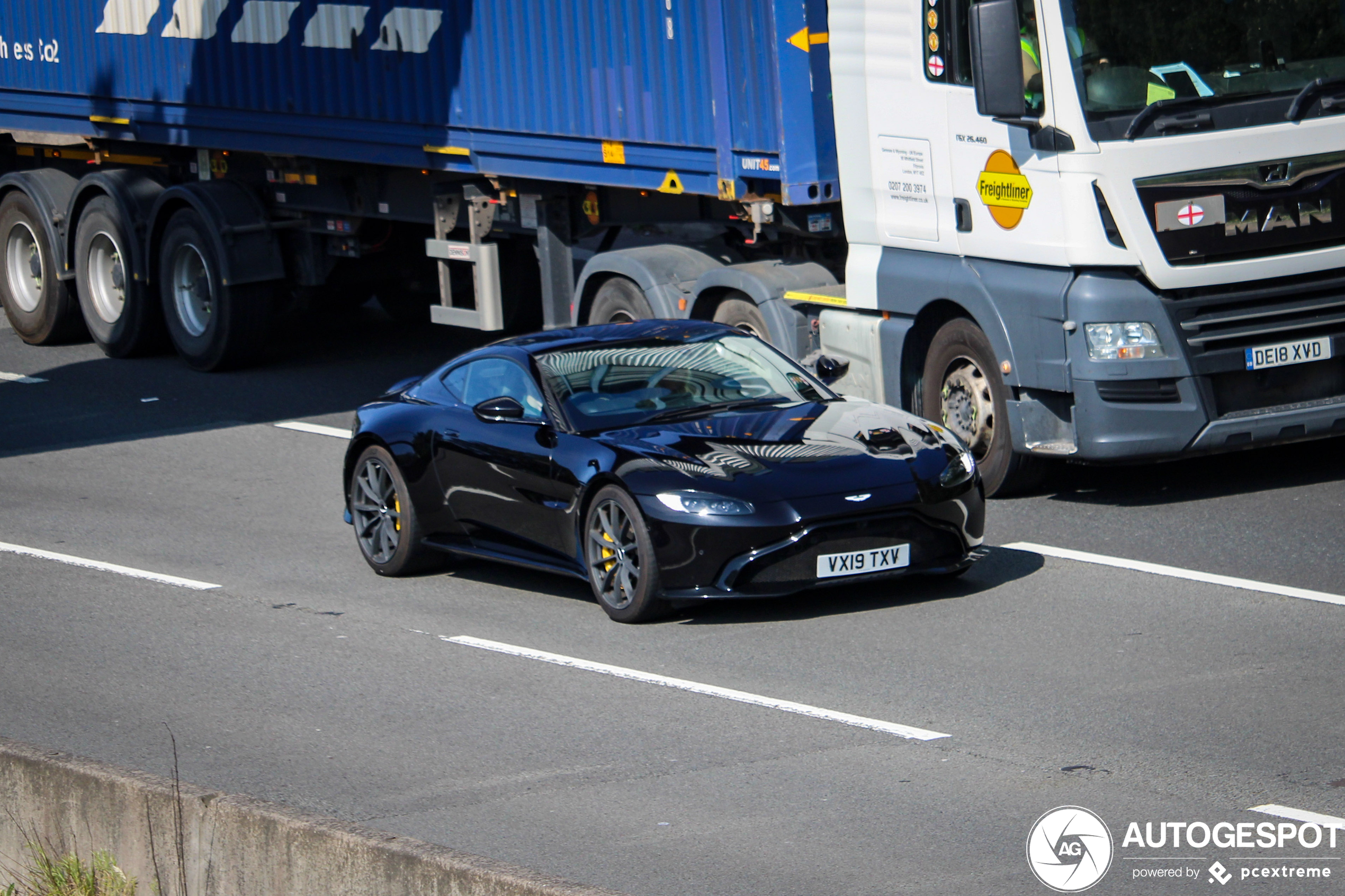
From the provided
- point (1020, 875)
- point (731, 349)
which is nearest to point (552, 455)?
point (731, 349)

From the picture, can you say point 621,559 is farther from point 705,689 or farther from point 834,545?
point 705,689

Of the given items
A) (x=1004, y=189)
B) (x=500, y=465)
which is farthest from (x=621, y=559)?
(x=1004, y=189)

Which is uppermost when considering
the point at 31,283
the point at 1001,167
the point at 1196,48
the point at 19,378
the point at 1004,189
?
the point at 1196,48

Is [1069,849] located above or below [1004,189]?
below

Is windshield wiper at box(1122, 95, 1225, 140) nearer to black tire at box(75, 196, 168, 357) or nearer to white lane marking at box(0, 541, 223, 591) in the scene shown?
white lane marking at box(0, 541, 223, 591)

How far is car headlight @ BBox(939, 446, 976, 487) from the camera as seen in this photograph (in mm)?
9320

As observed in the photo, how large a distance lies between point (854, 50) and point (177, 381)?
862cm

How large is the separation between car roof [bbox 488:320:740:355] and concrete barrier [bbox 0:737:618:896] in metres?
4.32

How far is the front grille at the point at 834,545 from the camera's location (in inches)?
352

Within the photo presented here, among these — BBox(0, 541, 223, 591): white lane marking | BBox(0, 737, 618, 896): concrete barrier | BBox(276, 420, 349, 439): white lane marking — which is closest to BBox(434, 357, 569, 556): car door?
BBox(0, 541, 223, 591): white lane marking

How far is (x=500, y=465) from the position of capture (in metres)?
10.1

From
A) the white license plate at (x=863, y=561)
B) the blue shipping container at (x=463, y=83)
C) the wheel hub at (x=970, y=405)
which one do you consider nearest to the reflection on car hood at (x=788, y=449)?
the white license plate at (x=863, y=561)

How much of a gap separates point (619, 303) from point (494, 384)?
3678 millimetres

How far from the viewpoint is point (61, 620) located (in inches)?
398
